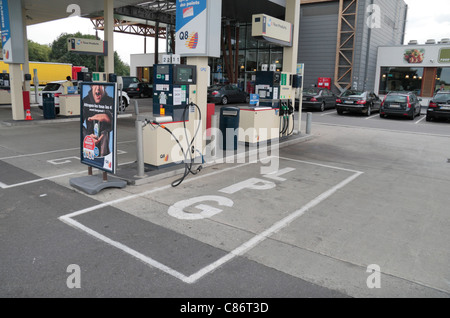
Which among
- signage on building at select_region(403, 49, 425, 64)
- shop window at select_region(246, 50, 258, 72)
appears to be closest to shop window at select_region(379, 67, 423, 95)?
signage on building at select_region(403, 49, 425, 64)

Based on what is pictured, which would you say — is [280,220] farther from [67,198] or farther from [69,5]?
[69,5]

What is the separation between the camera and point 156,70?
739cm

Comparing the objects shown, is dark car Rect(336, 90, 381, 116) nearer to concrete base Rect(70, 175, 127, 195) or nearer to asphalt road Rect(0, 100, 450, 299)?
asphalt road Rect(0, 100, 450, 299)

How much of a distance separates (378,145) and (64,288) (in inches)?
416

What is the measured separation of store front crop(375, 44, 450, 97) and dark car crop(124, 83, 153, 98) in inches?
743

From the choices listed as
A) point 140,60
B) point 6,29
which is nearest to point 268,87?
point 6,29

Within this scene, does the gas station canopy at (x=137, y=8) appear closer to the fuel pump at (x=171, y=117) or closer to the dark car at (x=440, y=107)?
the dark car at (x=440, y=107)

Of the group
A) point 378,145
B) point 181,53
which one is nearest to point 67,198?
point 181,53

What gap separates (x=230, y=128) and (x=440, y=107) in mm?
13599

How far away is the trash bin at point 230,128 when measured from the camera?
31.0 ft

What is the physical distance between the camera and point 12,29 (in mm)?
13125

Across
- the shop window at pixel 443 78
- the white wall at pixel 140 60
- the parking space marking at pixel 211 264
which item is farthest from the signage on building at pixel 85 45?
the shop window at pixel 443 78

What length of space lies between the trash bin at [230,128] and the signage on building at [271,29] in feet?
7.32

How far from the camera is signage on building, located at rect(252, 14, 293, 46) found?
31.8ft
